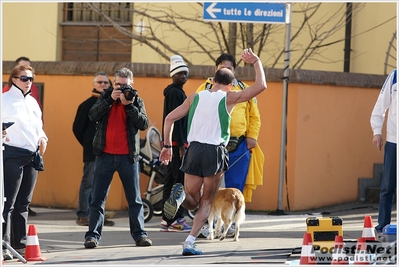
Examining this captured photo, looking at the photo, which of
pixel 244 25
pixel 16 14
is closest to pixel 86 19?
Result: pixel 16 14

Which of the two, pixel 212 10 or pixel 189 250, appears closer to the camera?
pixel 189 250

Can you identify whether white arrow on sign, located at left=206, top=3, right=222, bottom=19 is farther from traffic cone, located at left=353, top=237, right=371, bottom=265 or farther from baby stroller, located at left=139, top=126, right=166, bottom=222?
traffic cone, located at left=353, top=237, right=371, bottom=265

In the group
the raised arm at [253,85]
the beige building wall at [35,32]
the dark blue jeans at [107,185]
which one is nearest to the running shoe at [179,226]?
the dark blue jeans at [107,185]

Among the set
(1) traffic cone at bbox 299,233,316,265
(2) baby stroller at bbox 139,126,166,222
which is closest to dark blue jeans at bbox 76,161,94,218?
(2) baby stroller at bbox 139,126,166,222

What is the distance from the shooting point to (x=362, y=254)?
734 cm

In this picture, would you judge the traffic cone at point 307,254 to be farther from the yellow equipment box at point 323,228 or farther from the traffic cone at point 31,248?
the traffic cone at point 31,248

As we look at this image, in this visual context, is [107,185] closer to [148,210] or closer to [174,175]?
[174,175]

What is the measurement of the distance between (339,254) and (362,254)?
0.65 feet

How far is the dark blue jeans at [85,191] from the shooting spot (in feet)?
37.1

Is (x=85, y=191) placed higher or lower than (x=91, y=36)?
lower

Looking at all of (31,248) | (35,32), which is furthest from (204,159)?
(35,32)

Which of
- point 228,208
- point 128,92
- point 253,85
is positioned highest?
point 253,85

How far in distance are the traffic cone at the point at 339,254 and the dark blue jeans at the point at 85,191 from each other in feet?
15.2

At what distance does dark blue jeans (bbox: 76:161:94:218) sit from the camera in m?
11.3
